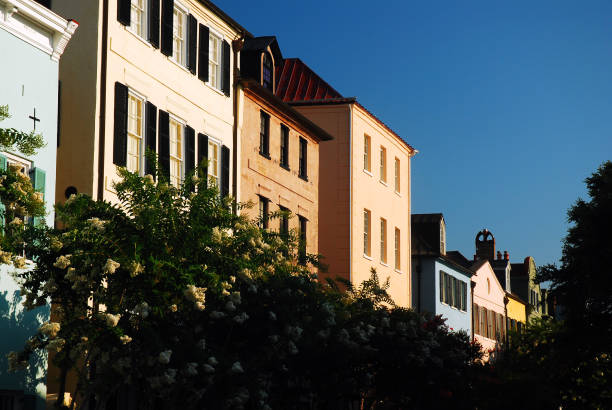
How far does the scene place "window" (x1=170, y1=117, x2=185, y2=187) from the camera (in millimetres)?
25477

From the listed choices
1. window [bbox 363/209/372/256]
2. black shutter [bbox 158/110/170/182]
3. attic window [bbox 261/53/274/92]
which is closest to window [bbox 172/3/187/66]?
black shutter [bbox 158/110/170/182]

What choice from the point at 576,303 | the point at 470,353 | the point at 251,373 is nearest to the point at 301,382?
the point at 251,373

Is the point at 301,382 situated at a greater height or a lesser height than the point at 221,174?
lesser

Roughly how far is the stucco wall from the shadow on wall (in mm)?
10560

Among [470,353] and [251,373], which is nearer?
[251,373]

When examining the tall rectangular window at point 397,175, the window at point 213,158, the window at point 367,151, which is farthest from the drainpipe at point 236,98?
the tall rectangular window at point 397,175

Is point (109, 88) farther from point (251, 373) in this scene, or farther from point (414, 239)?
point (414, 239)

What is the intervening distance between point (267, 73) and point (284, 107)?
1582 mm

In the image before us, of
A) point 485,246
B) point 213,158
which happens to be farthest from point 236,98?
point 485,246

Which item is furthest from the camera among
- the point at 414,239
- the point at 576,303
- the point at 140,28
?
the point at 414,239

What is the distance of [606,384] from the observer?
1382 inches

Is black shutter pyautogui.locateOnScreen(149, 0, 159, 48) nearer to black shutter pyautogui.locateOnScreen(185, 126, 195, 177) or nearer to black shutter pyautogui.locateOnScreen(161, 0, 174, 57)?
black shutter pyautogui.locateOnScreen(161, 0, 174, 57)

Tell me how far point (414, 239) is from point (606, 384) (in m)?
17.6

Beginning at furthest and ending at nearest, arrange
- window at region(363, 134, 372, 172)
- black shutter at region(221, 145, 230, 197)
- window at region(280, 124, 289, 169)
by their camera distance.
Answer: window at region(363, 134, 372, 172) < window at region(280, 124, 289, 169) < black shutter at region(221, 145, 230, 197)
